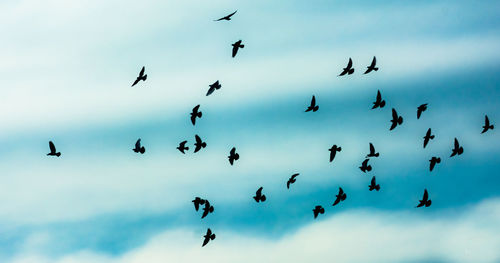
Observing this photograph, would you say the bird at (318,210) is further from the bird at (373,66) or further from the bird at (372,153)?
the bird at (373,66)

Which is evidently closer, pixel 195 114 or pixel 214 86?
pixel 214 86

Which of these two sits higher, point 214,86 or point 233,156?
point 214,86

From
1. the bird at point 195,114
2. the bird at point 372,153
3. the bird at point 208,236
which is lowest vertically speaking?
the bird at point 208,236

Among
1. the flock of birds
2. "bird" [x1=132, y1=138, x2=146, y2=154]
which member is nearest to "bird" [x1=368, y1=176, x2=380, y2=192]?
the flock of birds

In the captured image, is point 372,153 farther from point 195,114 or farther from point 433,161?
point 195,114

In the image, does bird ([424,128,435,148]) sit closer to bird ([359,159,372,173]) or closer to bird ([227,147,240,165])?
bird ([359,159,372,173])

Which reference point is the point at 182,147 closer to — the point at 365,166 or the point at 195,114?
the point at 195,114

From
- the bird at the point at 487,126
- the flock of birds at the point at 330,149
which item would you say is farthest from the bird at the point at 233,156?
the bird at the point at 487,126

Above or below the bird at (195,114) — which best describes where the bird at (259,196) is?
below

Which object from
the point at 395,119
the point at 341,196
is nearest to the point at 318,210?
the point at 341,196

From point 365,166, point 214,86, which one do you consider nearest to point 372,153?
point 365,166

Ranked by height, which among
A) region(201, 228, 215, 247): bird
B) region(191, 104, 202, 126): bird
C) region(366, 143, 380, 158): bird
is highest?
region(191, 104, 202, 126): bird

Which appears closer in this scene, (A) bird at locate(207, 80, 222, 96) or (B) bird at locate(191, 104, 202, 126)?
(A) bird at locate(207, 80, 222, 96)

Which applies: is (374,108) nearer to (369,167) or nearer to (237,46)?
(369,167)
